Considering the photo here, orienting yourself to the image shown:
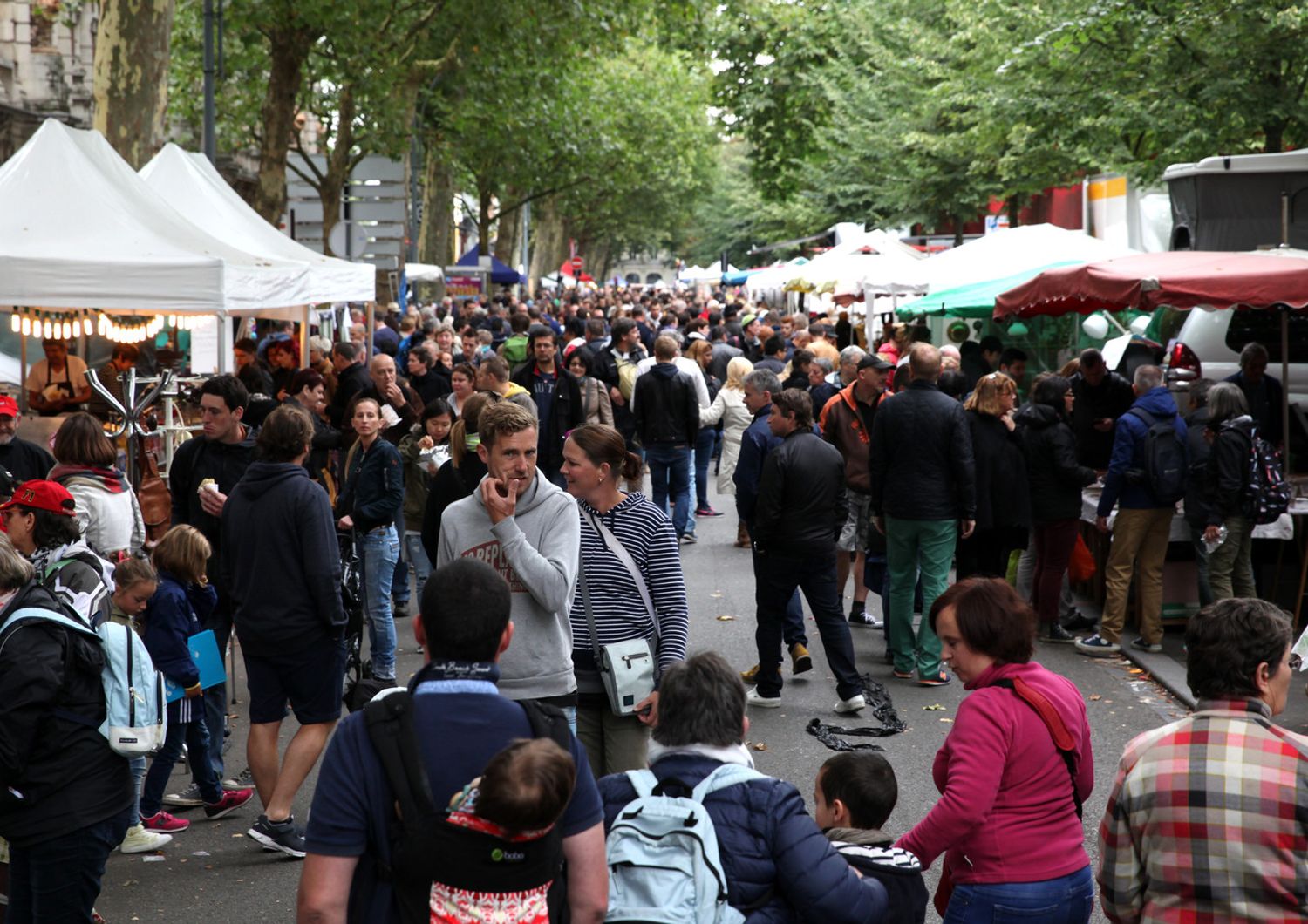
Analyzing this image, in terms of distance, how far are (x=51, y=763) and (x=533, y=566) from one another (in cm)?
149

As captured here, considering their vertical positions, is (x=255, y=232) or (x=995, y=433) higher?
(x=255, y=232)

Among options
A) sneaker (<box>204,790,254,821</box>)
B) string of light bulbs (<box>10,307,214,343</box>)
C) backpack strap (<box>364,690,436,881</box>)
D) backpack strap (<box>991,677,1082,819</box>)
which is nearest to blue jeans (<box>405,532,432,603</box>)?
string of light bulbs (<box>10,307,214,343</box>)

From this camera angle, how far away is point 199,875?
20.1ft

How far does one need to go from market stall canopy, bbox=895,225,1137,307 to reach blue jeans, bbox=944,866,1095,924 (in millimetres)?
11565

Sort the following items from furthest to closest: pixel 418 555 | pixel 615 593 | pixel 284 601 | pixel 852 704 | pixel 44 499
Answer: pixel 418 555 → pixel 852 704 → pixel 284 601 → pixel 44 499 → pixel 615 593

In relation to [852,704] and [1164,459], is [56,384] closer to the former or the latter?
[852,704]

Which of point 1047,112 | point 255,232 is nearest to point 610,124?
point 1047,112

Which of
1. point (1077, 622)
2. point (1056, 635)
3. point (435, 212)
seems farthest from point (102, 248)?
point (435, 212)

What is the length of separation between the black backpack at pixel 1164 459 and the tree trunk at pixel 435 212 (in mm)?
31941

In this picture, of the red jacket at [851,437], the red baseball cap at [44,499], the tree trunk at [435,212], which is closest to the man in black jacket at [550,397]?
the red jacket at [851,437]

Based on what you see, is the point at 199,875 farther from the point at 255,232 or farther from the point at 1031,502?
the point at 255,232

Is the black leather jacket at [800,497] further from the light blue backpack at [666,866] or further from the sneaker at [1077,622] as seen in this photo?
the light blue backpack at [666,866]

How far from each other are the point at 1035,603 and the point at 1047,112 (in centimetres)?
1201

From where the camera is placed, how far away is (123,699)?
4445mm
